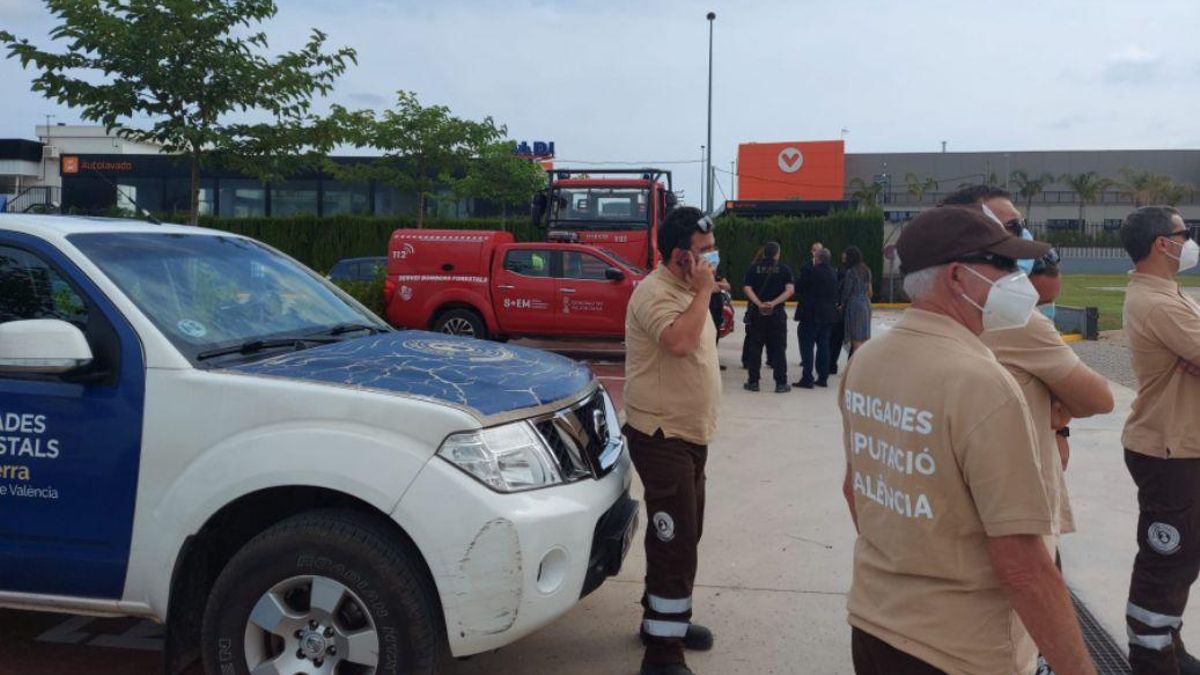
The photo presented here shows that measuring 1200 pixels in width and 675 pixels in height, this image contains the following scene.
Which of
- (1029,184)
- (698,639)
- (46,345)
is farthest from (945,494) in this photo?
(1029,184)

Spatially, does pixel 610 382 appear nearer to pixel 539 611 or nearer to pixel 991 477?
pixel 539 611

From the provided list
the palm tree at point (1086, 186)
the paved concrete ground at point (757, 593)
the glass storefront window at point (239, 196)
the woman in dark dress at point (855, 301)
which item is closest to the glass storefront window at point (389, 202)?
the glass storefront window at point (239, 196)

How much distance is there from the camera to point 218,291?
13.6 ft

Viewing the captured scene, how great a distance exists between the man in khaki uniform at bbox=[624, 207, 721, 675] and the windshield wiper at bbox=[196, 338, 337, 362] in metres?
1.34

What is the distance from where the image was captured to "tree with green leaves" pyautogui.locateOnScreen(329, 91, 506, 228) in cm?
2594

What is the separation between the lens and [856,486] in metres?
2.44

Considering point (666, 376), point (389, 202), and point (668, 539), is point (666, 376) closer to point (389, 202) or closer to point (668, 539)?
point (668, 539)

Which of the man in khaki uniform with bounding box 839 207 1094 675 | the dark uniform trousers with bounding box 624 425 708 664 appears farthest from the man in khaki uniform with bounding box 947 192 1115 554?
the dark uniform trousers with bounding box 624 425 708 664

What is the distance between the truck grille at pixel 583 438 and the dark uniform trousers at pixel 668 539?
18cm

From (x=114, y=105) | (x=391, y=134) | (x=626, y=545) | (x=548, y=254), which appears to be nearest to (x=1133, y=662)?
(x=626, y=545)

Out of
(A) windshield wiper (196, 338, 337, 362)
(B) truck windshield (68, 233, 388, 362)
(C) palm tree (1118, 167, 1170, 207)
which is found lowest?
(A) windshield wiper (196, 338, 337, 362)

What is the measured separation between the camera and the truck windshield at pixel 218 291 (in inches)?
149

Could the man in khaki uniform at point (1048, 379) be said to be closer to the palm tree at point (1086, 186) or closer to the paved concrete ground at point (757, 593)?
the paved concrete ground at point (757, 593)

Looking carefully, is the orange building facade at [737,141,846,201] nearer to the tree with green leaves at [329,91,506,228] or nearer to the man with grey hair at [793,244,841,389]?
the tree with green leaves at [329,91,506,228]
